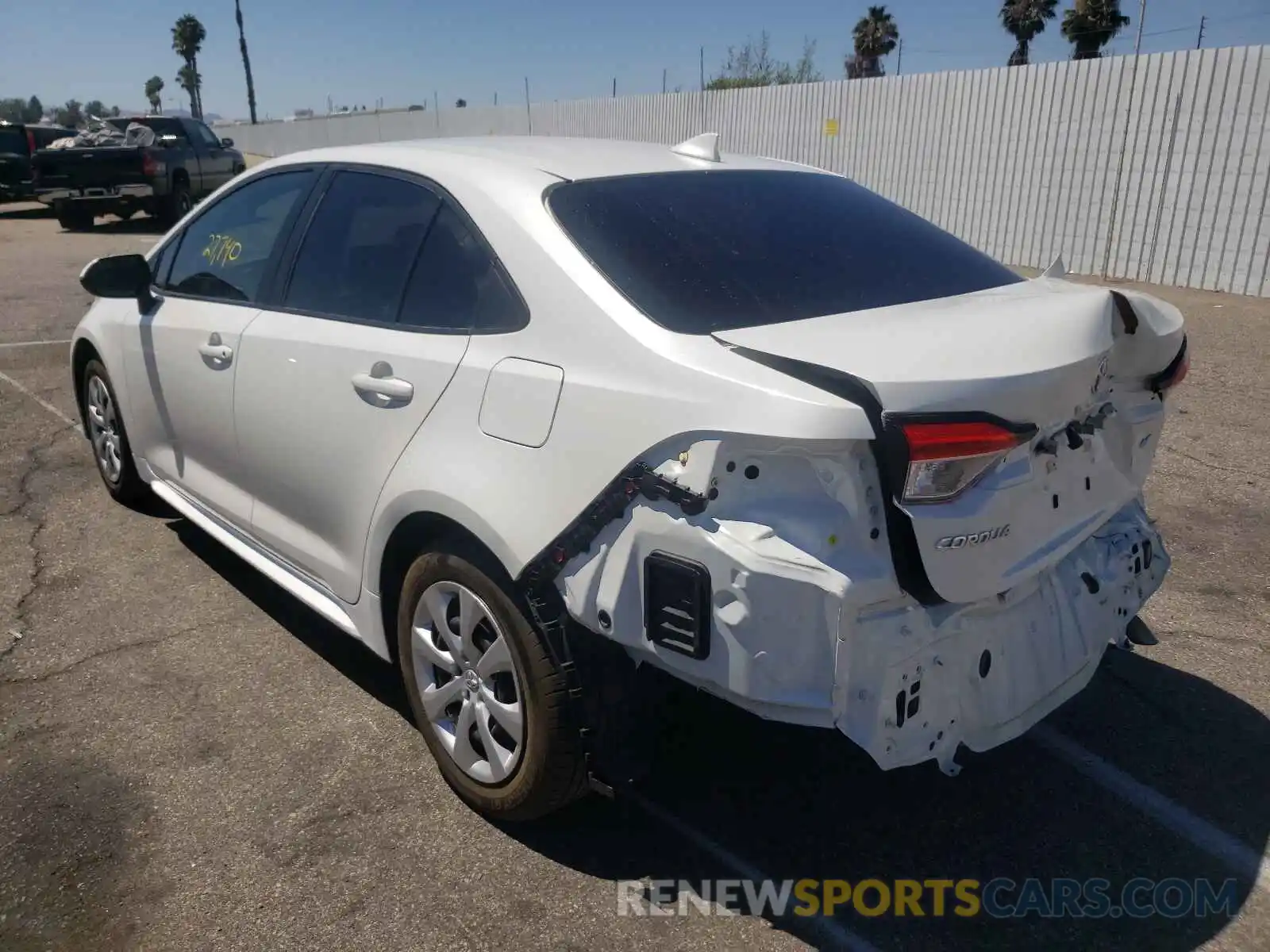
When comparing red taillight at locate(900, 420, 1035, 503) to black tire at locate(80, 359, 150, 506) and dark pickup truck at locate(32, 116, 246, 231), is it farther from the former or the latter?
dark pickup truck at locate(32, 116, 246, 231)

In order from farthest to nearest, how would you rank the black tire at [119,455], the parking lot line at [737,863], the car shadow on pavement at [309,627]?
the black tire at [119,455]
the car shadow on pavement at [309,627]
the parking lot line at [737,863]

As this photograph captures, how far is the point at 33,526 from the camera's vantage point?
16.1 ft

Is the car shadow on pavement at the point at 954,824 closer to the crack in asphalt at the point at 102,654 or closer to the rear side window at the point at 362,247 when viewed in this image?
the crack in asphalt at the point at 102,654

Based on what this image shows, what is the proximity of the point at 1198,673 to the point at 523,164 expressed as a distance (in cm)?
285

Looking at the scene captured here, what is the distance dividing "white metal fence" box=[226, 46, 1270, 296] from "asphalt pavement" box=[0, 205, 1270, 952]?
9.28m

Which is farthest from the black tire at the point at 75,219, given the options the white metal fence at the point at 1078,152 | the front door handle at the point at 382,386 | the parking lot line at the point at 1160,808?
the parking lot line at the point at 1160,808

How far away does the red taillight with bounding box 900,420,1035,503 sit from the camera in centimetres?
204

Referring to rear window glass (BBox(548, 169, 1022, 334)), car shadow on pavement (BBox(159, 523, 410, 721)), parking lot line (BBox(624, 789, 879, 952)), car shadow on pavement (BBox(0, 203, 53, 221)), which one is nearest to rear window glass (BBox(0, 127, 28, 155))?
car shadow on pavement (BBox(0, 203, 53, 221))

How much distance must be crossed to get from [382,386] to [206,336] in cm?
128

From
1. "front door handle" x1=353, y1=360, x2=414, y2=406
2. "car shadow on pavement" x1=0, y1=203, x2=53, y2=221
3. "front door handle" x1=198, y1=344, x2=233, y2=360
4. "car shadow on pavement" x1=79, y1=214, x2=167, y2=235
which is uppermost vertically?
"front door handle" x1=353, y1=360, x2=414, y2=406

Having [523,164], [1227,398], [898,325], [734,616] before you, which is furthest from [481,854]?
[1227,398]

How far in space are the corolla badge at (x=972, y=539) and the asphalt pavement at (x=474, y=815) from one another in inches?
37.9

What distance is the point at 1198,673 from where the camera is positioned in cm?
357

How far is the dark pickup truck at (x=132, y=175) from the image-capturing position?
54.5 ft
